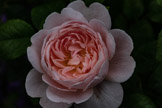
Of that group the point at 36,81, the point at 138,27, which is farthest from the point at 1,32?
the point at 138,27

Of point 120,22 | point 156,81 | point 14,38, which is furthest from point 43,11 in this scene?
point 156,81

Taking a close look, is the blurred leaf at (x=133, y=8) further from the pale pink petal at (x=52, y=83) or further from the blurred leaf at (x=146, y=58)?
the pale pink petal at (x=52, y=83)

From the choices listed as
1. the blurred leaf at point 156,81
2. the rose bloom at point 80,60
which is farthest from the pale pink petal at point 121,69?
the blurred leaf at point 156,81

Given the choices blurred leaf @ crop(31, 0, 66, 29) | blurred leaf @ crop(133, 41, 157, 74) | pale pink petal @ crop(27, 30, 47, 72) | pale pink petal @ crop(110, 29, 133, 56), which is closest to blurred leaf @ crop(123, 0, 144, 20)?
blurred leaf @ crop(133, 41, 157, 74)

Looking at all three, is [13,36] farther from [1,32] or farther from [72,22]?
[72,22]

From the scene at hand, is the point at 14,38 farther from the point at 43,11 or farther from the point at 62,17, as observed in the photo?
the point at 62,17

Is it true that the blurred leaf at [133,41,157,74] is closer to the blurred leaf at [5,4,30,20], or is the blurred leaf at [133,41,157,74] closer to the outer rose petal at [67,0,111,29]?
the outer rose petal at [67,0,111,29]
